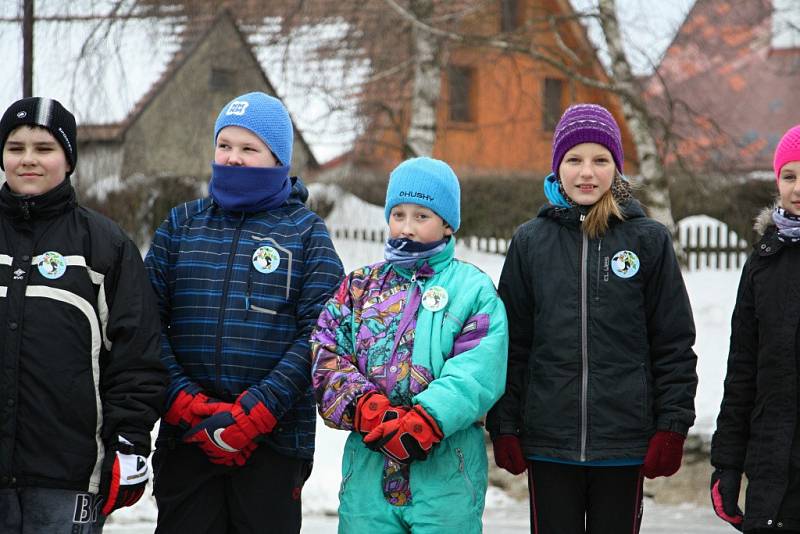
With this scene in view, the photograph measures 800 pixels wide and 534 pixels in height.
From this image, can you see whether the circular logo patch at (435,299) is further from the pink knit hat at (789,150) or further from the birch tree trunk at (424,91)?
the birch tree trunk at (424,91)

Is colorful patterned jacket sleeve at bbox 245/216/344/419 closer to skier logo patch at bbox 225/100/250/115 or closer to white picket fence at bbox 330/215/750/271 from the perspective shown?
skier logo patch at bbox 225/100/250/115

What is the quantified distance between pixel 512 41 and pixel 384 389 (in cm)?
912

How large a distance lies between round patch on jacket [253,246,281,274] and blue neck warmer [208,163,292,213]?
0.18 meters

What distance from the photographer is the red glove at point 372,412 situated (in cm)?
355

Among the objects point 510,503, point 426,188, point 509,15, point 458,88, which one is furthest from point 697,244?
point 426,188

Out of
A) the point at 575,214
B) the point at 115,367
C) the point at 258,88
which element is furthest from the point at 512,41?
the point at 115,367

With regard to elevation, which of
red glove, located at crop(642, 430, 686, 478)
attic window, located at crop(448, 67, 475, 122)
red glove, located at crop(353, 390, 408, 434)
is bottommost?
red glove, located at crop(642, 430, 686, 478)

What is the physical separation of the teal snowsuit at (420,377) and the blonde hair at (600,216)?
1.38 feet

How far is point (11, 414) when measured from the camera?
348 cm

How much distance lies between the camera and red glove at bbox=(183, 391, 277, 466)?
3684mm

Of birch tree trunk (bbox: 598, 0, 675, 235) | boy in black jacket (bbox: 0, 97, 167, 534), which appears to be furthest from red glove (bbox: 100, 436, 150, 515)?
birch tree trunk (bbox: 598, 0, 675, 235)

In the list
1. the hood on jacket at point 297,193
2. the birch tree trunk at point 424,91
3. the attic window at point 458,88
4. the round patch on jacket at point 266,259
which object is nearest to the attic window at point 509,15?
the attic window at point 458,88

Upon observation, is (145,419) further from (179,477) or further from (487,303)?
(487,303)

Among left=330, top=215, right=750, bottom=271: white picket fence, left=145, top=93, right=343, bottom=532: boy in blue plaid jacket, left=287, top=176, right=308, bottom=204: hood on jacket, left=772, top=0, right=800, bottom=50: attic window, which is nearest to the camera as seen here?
left=145, top=93, right=343, bottom=532: boy in blue plaid jacket
